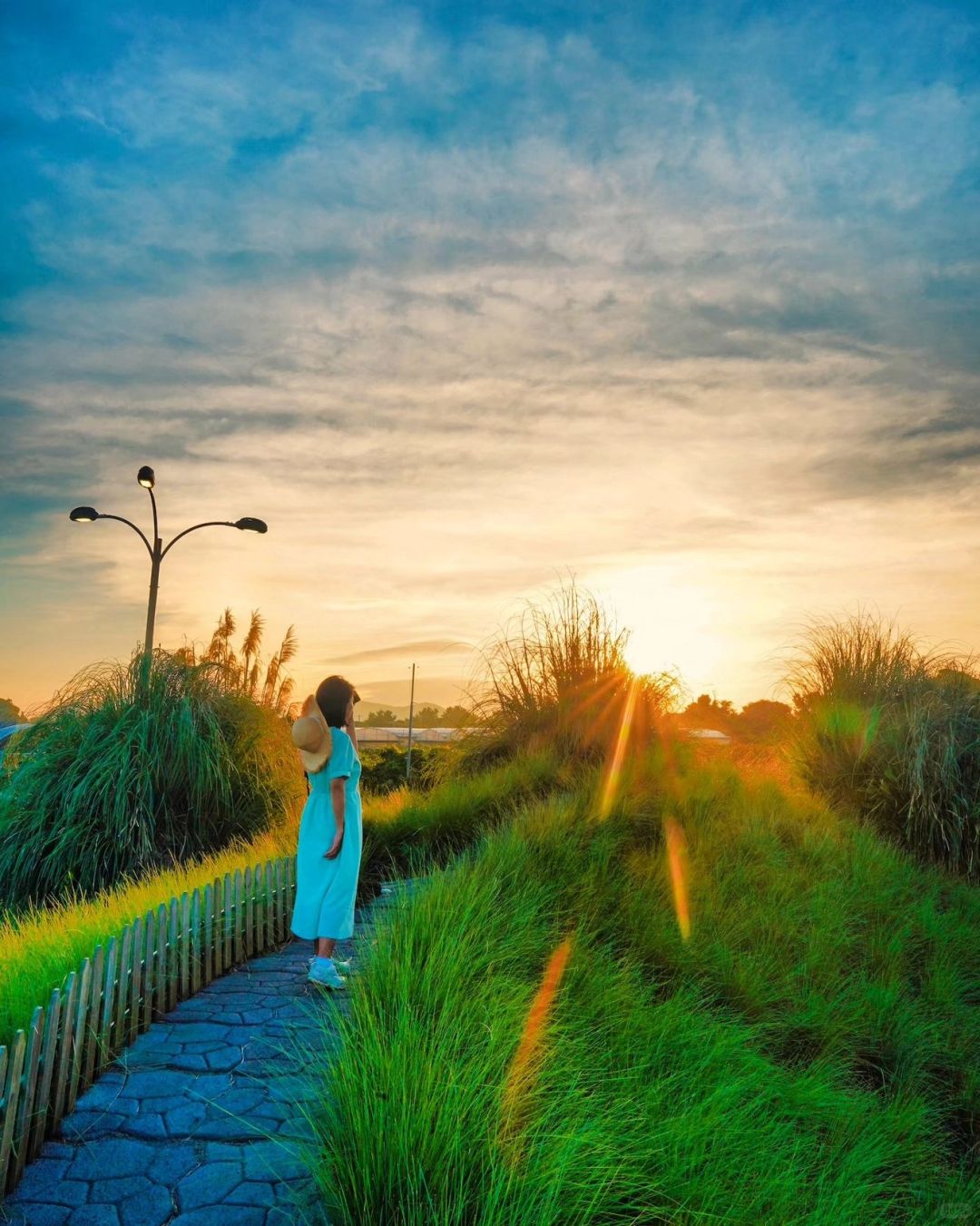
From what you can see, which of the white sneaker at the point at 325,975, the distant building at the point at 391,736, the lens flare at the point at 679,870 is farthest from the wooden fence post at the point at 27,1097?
the distant building at the point at 391,736

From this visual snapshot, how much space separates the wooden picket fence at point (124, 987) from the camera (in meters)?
3.89

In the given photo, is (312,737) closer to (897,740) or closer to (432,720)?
(897,740)

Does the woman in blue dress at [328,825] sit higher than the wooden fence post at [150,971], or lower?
higher

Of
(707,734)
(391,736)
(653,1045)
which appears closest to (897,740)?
(707,734)

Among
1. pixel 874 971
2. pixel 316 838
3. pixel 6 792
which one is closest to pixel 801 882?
pixel 874 971

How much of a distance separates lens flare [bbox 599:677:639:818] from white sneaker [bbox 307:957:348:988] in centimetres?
327

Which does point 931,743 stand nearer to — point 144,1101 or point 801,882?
point 801,882

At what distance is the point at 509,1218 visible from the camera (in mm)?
2996

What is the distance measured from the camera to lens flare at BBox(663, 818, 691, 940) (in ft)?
22.1

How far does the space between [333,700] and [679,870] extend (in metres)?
3.50

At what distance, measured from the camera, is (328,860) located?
20.0 ft

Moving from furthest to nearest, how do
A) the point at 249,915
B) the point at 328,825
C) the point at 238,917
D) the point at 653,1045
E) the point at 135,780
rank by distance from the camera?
1. the point at 135,780
2. the point at 249,915
3. the point at 238,917
4. the point at 328,825
5. the point at 653,1045

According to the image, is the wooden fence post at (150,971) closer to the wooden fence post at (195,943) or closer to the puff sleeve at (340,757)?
the wooden fence post at (195,943)

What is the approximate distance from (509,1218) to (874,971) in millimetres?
5098
